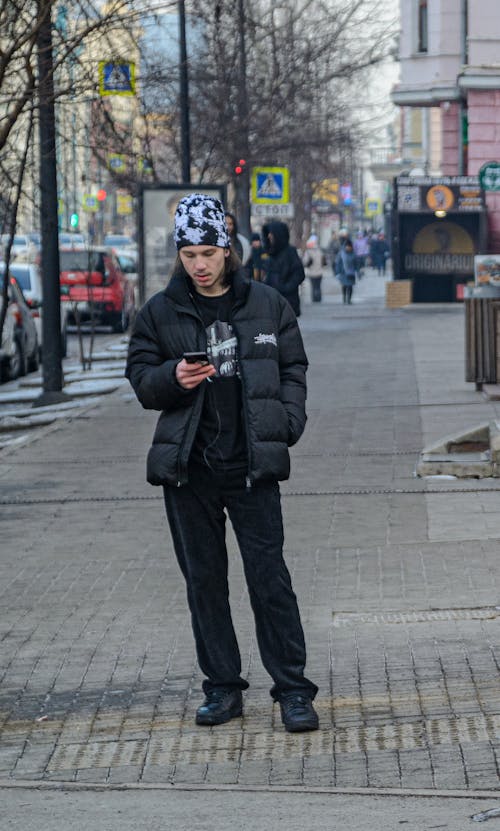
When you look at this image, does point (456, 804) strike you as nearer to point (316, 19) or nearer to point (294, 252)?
point (294, 252)

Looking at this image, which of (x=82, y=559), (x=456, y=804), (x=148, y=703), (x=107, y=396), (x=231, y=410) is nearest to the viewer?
(x=456, y=804)

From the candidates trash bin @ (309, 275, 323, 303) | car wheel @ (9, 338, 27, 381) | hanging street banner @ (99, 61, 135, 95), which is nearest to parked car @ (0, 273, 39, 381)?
car wheel @ (9, 338, 27, 381)

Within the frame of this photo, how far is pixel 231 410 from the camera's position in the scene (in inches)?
215

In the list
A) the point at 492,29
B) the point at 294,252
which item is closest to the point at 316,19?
the point at 492,29

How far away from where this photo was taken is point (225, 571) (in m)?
5.74

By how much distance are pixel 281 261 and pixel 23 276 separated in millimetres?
11887

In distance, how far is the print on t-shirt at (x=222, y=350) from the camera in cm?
543

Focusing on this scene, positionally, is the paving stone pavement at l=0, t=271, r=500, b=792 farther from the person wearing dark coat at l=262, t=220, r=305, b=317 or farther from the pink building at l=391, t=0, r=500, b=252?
the pink building at l=391, t=0, r=500, b=252

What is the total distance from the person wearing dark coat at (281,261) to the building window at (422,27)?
22.1 m

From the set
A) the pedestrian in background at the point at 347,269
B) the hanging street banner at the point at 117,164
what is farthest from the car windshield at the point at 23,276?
the pedestrian in background at the point at 347,269

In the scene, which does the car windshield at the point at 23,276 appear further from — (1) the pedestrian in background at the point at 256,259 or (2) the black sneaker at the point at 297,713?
(2) the black sneaker at the point at 297,713

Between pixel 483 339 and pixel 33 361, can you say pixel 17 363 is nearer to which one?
pixel 33 361

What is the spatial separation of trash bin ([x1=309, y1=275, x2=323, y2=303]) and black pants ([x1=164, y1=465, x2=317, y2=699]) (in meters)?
36.8

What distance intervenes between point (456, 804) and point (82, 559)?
4199 mm
